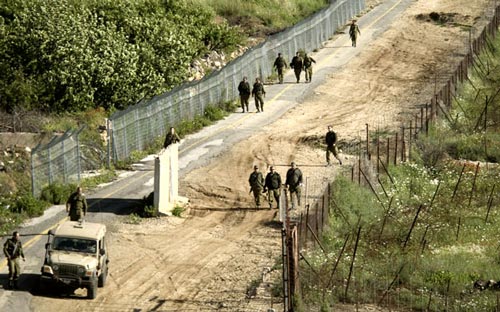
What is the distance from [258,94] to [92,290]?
2325 cm

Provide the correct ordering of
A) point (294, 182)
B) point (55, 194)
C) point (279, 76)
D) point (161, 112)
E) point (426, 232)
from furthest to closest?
point (279, 76) < point (161, 112) < point (55, 194) < point (294, 182) < point (426, 232)

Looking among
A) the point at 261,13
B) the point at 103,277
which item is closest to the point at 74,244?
the point at 103,277

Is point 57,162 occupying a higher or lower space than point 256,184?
higher

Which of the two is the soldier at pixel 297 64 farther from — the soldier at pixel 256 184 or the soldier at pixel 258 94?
the soldier at pixel 256 184

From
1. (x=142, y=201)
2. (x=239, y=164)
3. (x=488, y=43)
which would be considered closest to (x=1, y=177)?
(x=142, y=201)

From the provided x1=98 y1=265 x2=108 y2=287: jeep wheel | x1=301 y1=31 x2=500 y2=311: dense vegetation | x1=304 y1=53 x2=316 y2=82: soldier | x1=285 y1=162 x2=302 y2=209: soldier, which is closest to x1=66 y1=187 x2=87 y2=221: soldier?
x1=98 y1=265 x2=108 y2=287: jeep wheel

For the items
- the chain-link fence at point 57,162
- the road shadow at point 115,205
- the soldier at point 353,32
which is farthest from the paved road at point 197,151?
the chain-link fence at point 57,162

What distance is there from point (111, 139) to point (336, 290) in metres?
15.2

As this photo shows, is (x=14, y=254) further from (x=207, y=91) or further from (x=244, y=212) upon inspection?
(x=207, y=91)

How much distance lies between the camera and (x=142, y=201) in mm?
36656

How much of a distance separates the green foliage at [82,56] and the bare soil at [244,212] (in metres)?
6.15

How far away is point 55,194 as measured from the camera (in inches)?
1446

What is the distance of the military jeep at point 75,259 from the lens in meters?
27.5

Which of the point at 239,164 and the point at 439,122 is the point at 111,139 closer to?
the point at 239,164
